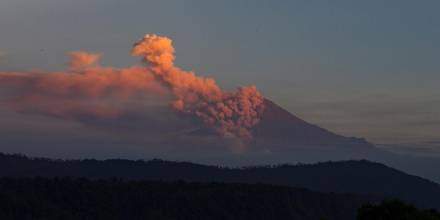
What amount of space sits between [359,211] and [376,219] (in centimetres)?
347

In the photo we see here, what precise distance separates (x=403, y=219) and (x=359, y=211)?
6.86 meters

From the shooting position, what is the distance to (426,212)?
101562 millimetres

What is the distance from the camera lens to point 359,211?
105m

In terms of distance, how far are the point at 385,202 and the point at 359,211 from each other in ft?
12.9

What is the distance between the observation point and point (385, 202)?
102750mm

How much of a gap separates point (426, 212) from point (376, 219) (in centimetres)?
668

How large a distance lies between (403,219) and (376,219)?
3.67 m

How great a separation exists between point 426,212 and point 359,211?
8.89 metres

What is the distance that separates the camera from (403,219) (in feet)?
327

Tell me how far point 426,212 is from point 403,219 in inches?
155

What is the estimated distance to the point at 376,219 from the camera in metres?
102
